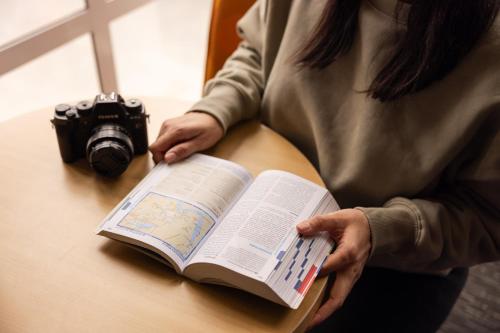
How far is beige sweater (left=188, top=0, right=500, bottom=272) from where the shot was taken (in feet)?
2.39

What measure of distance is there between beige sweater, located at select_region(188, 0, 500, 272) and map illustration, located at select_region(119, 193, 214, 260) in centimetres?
24

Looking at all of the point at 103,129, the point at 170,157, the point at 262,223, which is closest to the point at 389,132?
the point at 262,223

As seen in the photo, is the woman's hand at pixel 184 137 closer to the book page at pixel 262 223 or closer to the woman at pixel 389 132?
→ the woman at pixel 389 132

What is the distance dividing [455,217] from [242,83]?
497 millimetres

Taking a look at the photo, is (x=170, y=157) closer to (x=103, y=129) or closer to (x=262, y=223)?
(x=103, y=129)

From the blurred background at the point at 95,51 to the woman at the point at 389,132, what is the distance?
1.39ft


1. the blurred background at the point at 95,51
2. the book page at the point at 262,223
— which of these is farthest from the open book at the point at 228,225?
the blurred background at the point at 95,51

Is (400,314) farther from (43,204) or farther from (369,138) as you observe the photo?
(43,204)

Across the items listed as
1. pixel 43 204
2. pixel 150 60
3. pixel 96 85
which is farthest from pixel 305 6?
pixel 150 60

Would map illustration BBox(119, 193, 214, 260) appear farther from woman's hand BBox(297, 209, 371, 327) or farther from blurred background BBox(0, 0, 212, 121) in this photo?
blurred background BBox(0, 0, 212, 121)

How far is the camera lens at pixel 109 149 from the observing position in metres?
0.78

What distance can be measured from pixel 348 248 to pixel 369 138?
21cm

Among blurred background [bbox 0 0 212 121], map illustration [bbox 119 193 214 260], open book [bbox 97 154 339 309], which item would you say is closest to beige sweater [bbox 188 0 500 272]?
open book [bbox 97 154 339 309]

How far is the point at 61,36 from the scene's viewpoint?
1.46 metres
